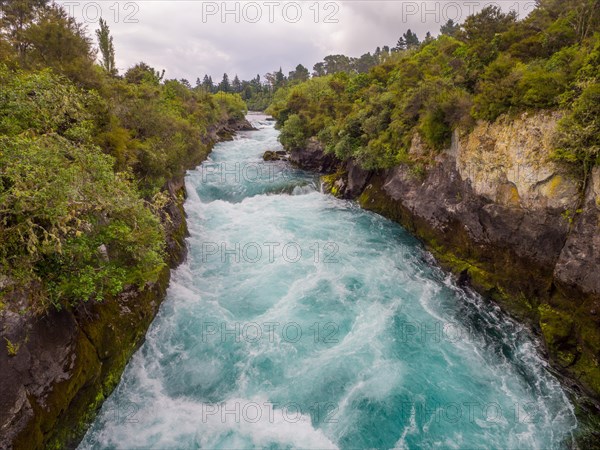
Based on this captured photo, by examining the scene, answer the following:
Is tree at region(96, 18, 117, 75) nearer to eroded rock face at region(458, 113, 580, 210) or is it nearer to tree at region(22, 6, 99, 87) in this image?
tree at region(22, 6, 99, 87)

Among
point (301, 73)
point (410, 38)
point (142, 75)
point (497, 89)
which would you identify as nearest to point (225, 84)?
point (301, 73)

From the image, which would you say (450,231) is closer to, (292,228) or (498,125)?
(498,125)

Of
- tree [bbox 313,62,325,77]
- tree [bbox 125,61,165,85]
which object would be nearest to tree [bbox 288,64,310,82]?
tree [bbox 313,62,325,77]

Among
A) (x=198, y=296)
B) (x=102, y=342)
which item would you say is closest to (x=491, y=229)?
(x=198, y=296)

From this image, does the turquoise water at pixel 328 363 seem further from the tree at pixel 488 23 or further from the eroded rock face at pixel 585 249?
the tree at pixel 488 23

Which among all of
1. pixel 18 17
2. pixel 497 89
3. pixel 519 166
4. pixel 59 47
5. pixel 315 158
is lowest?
pixel 315 158

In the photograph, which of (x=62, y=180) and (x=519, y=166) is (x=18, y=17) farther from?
(x=519, y=166)
